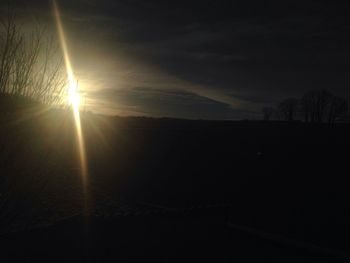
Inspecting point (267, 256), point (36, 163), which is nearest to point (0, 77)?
point (36, 163)

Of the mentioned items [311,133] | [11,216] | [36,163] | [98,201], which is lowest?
[98,201]

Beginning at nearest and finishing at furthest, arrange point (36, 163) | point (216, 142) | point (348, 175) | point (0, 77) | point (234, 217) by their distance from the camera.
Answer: point (0, 77) < point (36, 163) < point (234, 217) < point (348, 175) < point (216, 142)

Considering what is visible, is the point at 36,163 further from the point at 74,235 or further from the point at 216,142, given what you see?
the point at 216,142

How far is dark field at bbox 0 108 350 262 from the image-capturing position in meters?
4.61

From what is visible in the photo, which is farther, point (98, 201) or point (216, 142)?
point (216, 142)

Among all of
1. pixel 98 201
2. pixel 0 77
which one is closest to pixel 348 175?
pixel 98 201

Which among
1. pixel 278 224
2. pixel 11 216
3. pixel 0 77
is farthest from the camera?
pixel 278 224

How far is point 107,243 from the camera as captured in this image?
553 cm

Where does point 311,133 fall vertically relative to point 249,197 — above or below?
above

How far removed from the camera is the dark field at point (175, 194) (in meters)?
4.61

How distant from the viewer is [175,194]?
35.6ft

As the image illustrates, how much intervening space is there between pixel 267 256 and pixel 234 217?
2882 mm

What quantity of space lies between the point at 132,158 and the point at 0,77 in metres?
12.3

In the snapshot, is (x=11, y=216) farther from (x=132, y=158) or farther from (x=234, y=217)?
(x=132, y=158)
